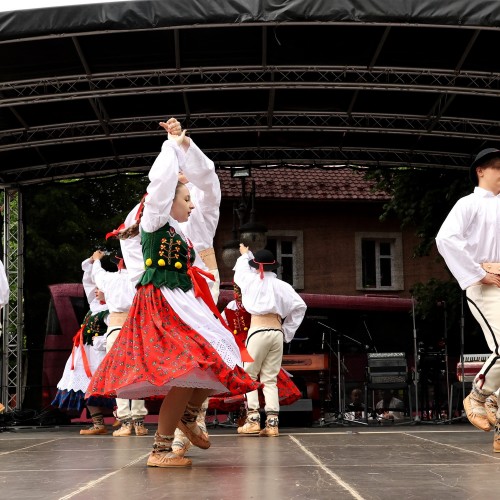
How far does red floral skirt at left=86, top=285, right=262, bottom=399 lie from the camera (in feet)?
16.7

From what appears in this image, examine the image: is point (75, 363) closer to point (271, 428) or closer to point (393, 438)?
point (271, 428)

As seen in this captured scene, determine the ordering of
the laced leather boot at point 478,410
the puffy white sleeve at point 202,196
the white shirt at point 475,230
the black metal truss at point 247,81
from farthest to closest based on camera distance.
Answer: the black metal truss at point 247,81 → the white shirt at point 475,230 → the laced leather boot at point 478,410 → the puffy white sleeve at point 202,196

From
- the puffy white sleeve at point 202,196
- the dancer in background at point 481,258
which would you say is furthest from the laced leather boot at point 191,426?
the dancer in background at point 481,258

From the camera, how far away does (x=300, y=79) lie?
11930 mm

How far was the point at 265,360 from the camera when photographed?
33.6 ft

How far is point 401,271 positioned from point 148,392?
21658 millimetres

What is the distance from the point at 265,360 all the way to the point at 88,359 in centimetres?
262

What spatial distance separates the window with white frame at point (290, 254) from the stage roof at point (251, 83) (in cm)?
1151

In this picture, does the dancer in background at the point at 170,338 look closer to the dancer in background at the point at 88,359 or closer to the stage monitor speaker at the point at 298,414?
the dancer in background at the point at 88,359

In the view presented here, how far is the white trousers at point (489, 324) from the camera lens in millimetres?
6273

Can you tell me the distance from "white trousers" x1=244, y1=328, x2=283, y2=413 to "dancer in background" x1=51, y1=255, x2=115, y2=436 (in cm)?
204

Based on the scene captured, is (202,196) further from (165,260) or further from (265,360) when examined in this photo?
(265,360)

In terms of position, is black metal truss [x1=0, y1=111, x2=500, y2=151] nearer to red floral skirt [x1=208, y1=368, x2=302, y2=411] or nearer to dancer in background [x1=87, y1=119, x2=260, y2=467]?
red floral skirt [x1=208, y1=368, x2=302, y2=411]

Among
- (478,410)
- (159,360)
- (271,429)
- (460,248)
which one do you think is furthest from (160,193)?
(271,429)
